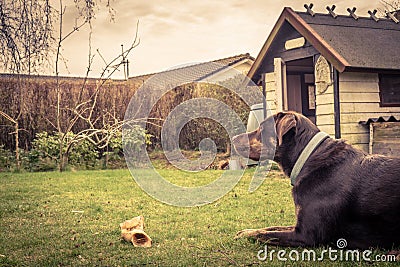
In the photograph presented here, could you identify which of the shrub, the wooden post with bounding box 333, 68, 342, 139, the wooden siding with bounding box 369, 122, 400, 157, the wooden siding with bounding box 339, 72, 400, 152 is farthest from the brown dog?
the shrub

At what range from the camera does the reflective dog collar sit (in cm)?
368

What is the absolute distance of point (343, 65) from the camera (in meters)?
8.38

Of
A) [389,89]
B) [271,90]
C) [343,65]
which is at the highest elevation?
[343,65]

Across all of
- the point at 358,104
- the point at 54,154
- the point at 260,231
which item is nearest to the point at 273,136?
Answer: the point at 260,231

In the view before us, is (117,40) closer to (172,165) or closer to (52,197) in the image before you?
(172,165)

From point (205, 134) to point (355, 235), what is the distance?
1074 centimetres

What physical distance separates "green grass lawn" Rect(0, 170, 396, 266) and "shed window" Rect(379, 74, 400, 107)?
3237mm

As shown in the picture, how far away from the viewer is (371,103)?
30.7 ft

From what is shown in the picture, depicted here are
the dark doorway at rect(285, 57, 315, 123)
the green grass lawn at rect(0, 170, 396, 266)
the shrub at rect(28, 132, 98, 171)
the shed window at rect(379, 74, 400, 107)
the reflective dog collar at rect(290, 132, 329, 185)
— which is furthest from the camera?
the dark doorway at rect(285, 57, 315, 123)

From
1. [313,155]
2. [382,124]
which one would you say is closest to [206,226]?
[313,155]

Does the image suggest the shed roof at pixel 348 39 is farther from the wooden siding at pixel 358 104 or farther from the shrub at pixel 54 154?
the shrub at pixel 54 154

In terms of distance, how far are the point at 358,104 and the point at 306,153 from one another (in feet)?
19.8

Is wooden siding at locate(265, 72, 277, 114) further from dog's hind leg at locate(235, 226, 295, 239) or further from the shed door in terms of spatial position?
dog's hind leg at locate(235, 226, 295, 239)

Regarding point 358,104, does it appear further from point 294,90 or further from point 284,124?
point 284,124
